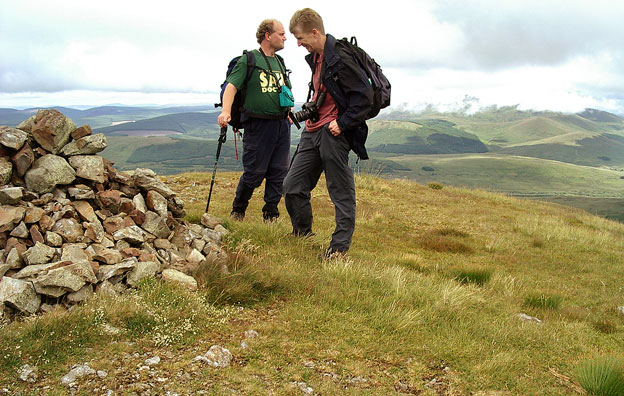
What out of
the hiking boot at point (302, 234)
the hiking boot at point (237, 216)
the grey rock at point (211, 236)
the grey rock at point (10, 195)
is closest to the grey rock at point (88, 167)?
the grey rock at point (10, 195)

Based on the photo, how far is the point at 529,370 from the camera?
158 inches

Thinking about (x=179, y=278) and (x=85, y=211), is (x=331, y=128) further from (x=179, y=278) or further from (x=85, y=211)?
(x=85, y=211)

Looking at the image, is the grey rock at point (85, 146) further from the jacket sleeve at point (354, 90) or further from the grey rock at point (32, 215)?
the jacket sleeve at point (354, 90)

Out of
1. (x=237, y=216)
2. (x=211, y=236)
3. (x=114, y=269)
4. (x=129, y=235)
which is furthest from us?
(x=237, y=216)

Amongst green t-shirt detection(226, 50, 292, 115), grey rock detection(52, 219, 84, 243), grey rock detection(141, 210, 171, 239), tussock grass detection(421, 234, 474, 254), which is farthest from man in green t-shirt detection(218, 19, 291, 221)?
tussock grass detection(421, 234, 474, 254)

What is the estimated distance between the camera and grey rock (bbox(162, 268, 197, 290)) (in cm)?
472

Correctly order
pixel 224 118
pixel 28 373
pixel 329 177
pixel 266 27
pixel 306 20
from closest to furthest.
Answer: pixel 28 373, pixel 306 20, pixel 329 177, pixel 224 118, pixel 266 27

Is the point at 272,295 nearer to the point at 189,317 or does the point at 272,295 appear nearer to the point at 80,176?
the point at 189,317

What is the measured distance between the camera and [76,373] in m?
3.27

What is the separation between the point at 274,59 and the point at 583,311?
6.00 meters

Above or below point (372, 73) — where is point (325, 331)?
below

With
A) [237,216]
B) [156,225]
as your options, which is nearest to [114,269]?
[156,225]

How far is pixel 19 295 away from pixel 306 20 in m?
4.43

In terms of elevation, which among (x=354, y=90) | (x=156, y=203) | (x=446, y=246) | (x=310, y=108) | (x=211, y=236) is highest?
(x=354, y=90)
